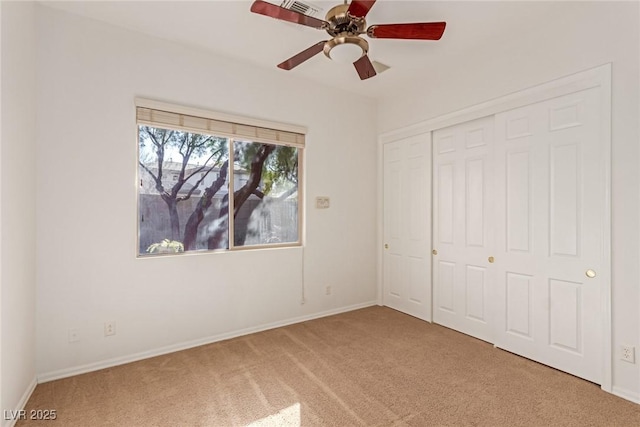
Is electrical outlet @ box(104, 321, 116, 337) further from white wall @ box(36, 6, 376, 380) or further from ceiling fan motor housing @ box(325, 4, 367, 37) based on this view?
ceiling fan motor housing @ box(325, 4, 367, 37)

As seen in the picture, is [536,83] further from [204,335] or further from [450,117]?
[204,335]

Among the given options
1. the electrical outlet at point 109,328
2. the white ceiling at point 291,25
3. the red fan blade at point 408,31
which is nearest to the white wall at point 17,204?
the electrical outlet at point 109,328

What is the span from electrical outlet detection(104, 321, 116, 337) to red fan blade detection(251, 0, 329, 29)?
2.71 meters

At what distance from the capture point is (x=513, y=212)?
114 inches

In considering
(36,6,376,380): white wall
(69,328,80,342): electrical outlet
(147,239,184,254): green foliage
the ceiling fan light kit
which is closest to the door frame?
the ceiling fan light kit

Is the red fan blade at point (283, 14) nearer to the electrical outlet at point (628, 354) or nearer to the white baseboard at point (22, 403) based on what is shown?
the white baseboard at point (22, 403)

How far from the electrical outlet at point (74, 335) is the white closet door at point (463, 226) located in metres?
3.56

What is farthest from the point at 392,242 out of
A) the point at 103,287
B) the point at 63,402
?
the point at 63,402

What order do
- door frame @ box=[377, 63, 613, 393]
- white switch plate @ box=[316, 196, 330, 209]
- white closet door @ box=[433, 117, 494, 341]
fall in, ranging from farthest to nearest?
white switch plate @ box=[316, 196, 330, 209], white closet door @ box=[433, 117, 494, 341], door frame @ box=[377, 63, 613, 393]

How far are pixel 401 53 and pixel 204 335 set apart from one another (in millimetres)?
3494

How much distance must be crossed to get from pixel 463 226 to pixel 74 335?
3779mm

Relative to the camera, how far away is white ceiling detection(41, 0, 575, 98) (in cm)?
246

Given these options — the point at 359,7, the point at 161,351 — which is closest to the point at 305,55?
the point at 359,7

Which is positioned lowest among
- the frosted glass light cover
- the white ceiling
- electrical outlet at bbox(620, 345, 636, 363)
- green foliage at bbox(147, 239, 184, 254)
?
electrical outlet at bbox(620, 345, 636, 363)
